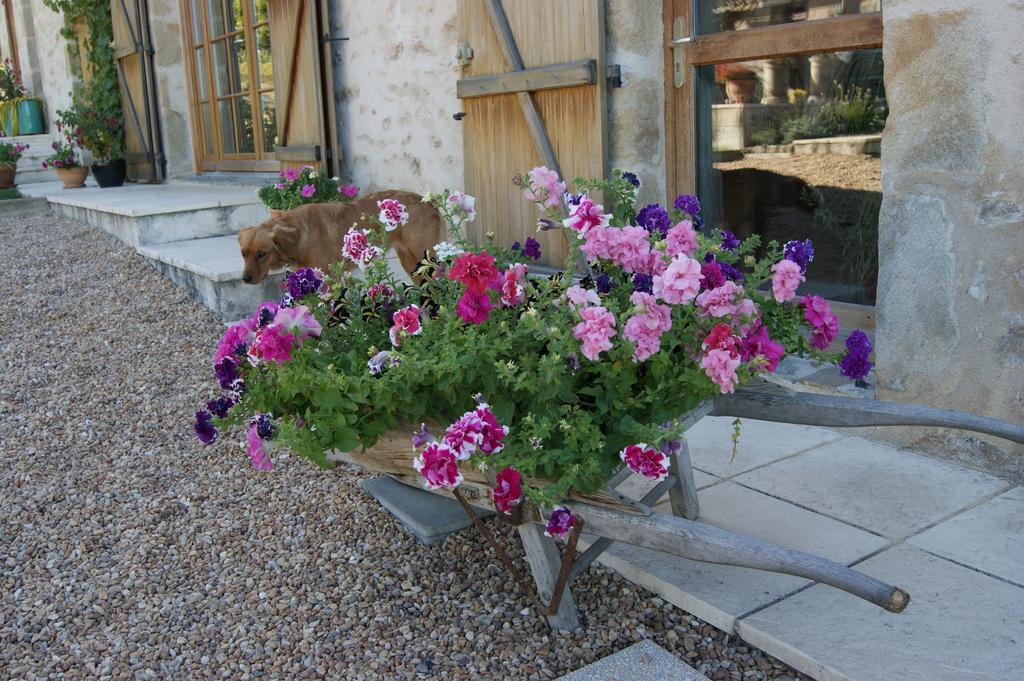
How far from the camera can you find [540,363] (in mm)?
1720

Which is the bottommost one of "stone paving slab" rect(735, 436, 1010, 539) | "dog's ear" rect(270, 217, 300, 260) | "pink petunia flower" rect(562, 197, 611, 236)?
"stone paving slab" rect(735, 436, 1010, 539)

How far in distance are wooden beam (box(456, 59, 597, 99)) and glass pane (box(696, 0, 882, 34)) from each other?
52cm

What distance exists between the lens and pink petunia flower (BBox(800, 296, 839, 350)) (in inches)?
80.0

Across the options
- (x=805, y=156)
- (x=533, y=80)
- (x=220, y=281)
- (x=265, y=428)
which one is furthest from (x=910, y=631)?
(x=220, y=281)

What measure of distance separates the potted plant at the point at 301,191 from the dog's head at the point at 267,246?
1.13 m

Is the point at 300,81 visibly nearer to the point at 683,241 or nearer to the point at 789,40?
the point at 789,40

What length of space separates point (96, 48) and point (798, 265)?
9.26m

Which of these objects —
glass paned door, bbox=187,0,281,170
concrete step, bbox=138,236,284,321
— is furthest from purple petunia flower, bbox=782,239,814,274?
glass paned door, bbox=187,0,281,170

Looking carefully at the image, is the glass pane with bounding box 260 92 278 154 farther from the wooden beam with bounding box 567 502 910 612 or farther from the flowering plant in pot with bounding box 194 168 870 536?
the wooden beam with bounding box 567 502 910 612

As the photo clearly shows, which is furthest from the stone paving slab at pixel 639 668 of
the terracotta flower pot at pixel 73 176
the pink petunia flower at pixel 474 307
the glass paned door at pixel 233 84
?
the terracotta flower pot at pixel 73 176

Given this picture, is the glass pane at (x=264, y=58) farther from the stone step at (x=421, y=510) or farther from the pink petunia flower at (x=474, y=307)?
the pink petunia flower at (x=474, y=307)

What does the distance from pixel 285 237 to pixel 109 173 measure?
5.71m

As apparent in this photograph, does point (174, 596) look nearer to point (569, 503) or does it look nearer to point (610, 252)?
point (569, 503)

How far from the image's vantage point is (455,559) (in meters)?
2.45
